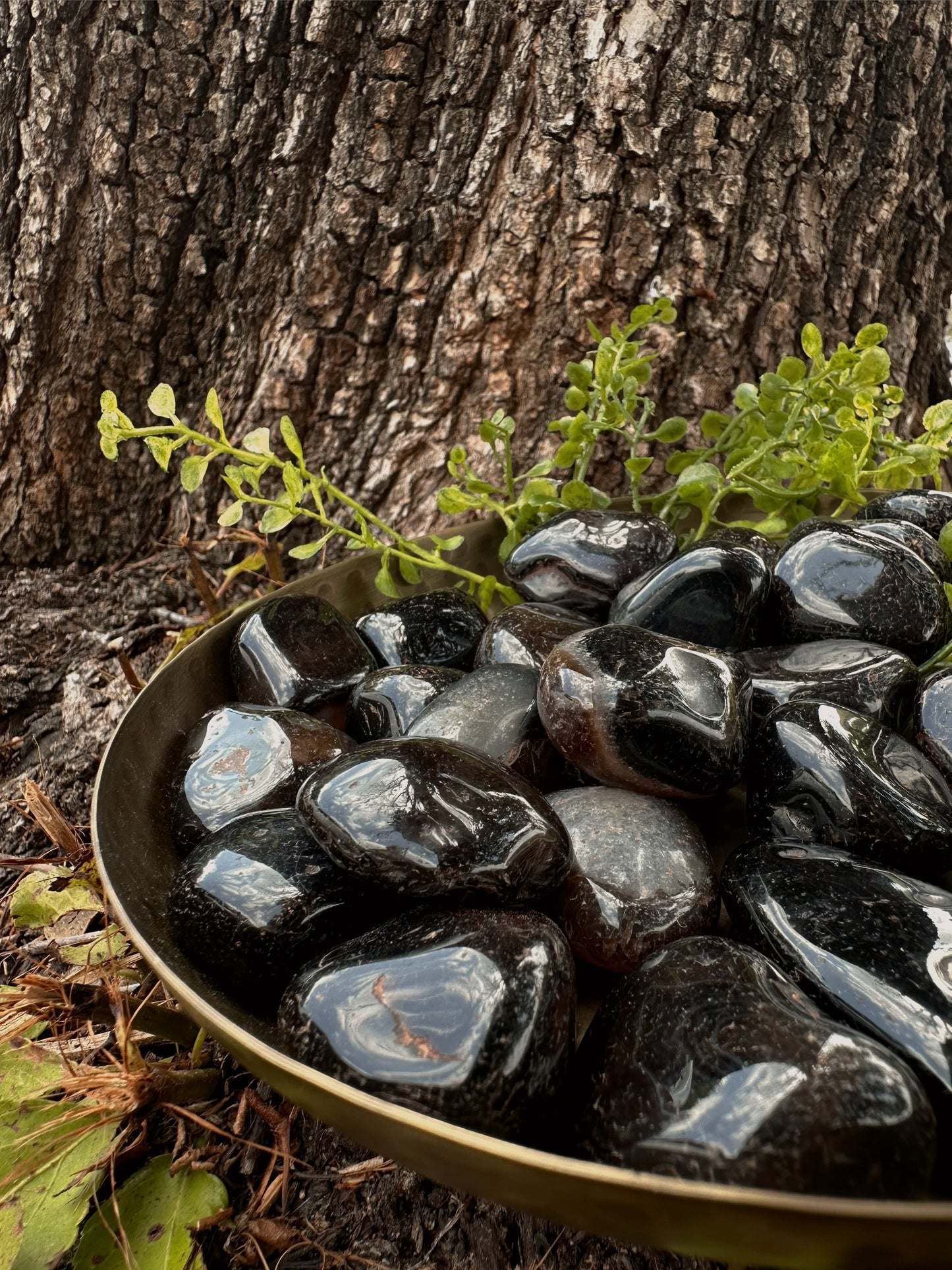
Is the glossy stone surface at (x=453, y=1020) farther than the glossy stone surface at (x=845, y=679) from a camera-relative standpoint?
No

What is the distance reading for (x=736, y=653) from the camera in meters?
0.83

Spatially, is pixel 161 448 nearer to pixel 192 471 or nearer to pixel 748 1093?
pixel 192 471

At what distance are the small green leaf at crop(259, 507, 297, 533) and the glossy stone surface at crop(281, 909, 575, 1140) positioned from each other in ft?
1.76

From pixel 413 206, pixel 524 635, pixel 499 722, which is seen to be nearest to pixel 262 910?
pixel 499 722

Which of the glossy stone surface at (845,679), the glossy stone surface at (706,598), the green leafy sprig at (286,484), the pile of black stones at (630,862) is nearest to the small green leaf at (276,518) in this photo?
the green leafy sprig at (286,484)

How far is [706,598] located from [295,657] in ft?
1.29

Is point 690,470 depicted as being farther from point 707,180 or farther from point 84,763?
point 84,763

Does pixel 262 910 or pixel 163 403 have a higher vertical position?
pixel 163 403

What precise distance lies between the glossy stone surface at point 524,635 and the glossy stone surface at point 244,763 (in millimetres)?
157

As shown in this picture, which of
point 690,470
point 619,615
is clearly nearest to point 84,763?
point 619,615

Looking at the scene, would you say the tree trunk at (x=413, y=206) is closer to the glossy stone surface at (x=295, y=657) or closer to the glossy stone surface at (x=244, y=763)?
the glossy stone surface at (x=295, y=657)

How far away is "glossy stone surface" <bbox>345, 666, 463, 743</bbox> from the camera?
30.7 inches

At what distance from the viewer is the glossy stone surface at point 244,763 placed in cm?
71

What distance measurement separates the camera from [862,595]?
80 centimetres
